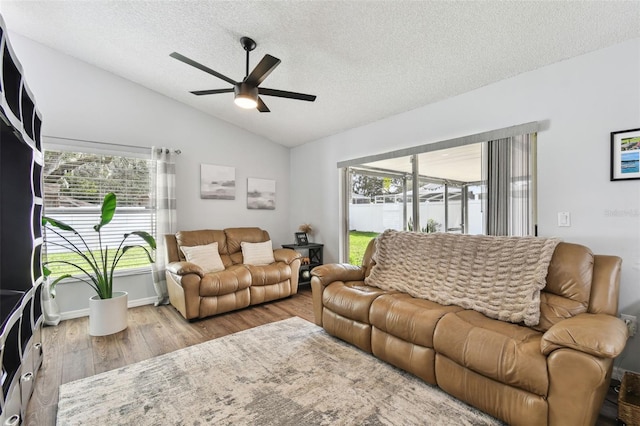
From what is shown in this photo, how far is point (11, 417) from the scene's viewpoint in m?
1.56

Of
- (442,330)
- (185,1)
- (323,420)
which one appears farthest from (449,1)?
(323,420)

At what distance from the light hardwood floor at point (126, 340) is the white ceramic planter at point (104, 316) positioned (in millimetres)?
73

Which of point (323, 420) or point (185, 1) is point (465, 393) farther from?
point (185, 1)

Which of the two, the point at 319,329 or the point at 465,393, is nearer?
the point at 465,393

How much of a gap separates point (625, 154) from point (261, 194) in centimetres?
A: 451

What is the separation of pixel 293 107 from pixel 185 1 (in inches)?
69.0

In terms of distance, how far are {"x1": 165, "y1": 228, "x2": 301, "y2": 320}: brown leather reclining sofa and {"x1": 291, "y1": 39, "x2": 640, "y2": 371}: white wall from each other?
9.23 ft

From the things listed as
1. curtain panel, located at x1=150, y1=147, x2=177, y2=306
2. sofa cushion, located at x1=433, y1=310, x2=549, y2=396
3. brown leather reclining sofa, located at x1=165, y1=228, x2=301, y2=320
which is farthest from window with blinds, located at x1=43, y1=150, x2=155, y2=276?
sofa cushion, located at x1=433, y1=310, x2=549, y2=396

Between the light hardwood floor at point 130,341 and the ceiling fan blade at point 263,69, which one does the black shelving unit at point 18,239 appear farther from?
the ceiling fan blade at point 263,69

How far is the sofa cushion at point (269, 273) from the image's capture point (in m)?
3.75

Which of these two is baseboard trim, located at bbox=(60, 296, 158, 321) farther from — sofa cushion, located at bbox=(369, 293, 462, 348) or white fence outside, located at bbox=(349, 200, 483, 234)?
sofa cushion, located at bbox=(369, 293, 462, 348)

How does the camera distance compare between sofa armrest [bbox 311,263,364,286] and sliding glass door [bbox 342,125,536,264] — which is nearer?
sliding glass door [bbox 342,125,536,264]

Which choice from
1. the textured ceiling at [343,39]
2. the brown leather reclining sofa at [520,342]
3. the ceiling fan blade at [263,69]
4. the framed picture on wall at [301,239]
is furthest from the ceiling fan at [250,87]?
the framed picture on wall at [301,239]

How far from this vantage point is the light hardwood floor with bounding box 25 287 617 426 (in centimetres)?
195
